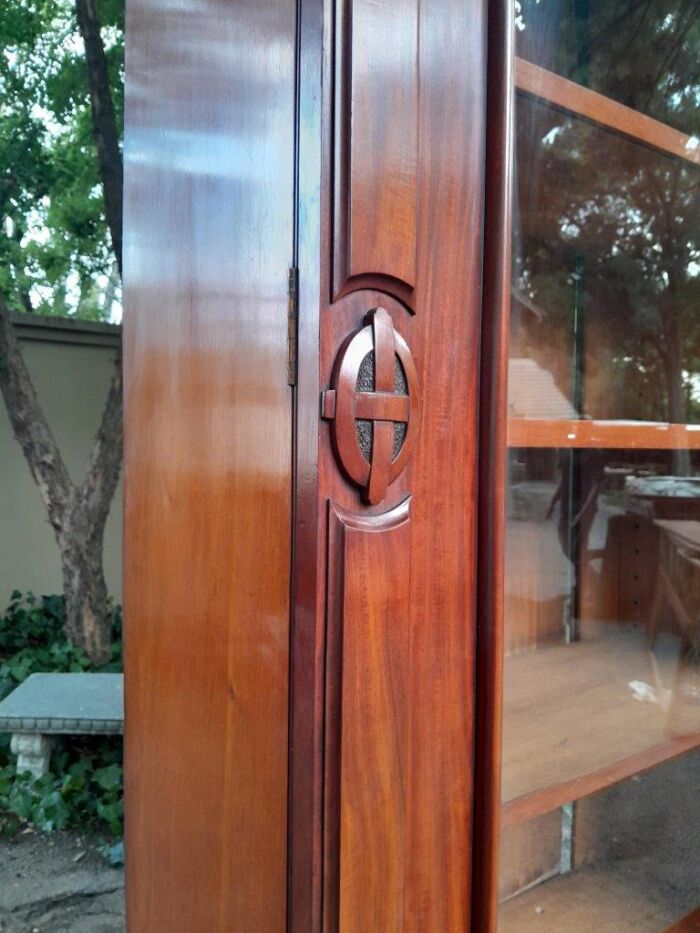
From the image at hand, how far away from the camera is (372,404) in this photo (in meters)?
0.51

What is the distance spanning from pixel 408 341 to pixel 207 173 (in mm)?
279

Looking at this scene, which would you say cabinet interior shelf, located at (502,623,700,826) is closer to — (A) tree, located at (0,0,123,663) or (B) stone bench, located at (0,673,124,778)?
(B) stone bench, located at (0,673,124,778)

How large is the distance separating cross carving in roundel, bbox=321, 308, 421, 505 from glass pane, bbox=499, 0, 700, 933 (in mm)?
121

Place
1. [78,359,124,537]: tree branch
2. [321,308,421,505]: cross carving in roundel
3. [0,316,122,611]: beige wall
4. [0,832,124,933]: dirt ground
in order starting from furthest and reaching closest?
[0,316,122,611]: beige wall
[78,359,124,537]: tree branch
[0,832,124,933]: dirt ground
[321,308,421,505]: cross carving in roundel

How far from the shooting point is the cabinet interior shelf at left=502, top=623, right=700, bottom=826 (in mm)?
630

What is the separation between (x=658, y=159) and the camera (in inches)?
30.2

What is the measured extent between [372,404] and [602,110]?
1.26 ft

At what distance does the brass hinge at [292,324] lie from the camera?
525 mm

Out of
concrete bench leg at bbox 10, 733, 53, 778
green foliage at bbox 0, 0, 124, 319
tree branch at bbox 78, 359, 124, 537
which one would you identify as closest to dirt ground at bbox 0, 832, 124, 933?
concrete bench leg at bbox 10, 733, 53, 778

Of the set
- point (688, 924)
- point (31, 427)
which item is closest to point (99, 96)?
point (31, 427)

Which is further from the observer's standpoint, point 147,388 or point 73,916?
point 73,916

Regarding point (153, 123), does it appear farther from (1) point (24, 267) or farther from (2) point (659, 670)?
(1) point (24, 267)

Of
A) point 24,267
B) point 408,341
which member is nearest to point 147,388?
point 408,341

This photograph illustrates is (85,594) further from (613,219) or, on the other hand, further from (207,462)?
(613,219)
